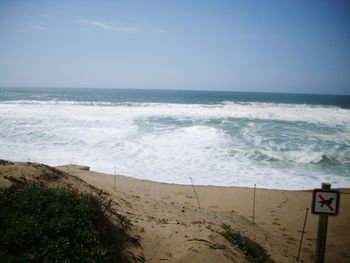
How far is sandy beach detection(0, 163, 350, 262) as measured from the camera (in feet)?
16.1

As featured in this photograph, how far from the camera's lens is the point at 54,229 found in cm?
381

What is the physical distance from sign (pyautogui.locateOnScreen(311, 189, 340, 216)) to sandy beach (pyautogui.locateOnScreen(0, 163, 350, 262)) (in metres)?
1.94

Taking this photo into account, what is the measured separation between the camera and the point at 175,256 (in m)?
4.58

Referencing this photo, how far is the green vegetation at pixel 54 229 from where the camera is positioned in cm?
348

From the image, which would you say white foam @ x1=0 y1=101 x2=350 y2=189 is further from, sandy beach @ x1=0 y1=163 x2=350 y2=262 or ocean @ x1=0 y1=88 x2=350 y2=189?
sandy beach @ x1=0 y1=163 x2=350 y2=262

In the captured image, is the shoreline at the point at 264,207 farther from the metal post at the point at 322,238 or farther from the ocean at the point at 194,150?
the metal post at the point at 322,238

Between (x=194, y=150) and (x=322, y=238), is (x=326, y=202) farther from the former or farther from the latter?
(x=194, y=150)

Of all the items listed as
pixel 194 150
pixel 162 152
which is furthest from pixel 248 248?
pixel 194 150

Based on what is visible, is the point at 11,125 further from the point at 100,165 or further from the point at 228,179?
the point at 228,179

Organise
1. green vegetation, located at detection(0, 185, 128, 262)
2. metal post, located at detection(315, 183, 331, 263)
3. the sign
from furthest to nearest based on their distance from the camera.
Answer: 1. metal post, located at detection(315, 183, 331, 263)
2. the sign
3. green vegetation, located at detection(0, 185, 128, 262)

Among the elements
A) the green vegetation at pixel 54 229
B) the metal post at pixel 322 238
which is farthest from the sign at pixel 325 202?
the green vegetation at pixel 54 229

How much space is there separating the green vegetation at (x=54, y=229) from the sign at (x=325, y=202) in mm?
2968

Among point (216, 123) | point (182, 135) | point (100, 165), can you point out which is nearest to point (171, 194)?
point (100, 165)

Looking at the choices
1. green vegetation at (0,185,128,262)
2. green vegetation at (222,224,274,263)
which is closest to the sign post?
green vegetation at (222,224,274,263)
